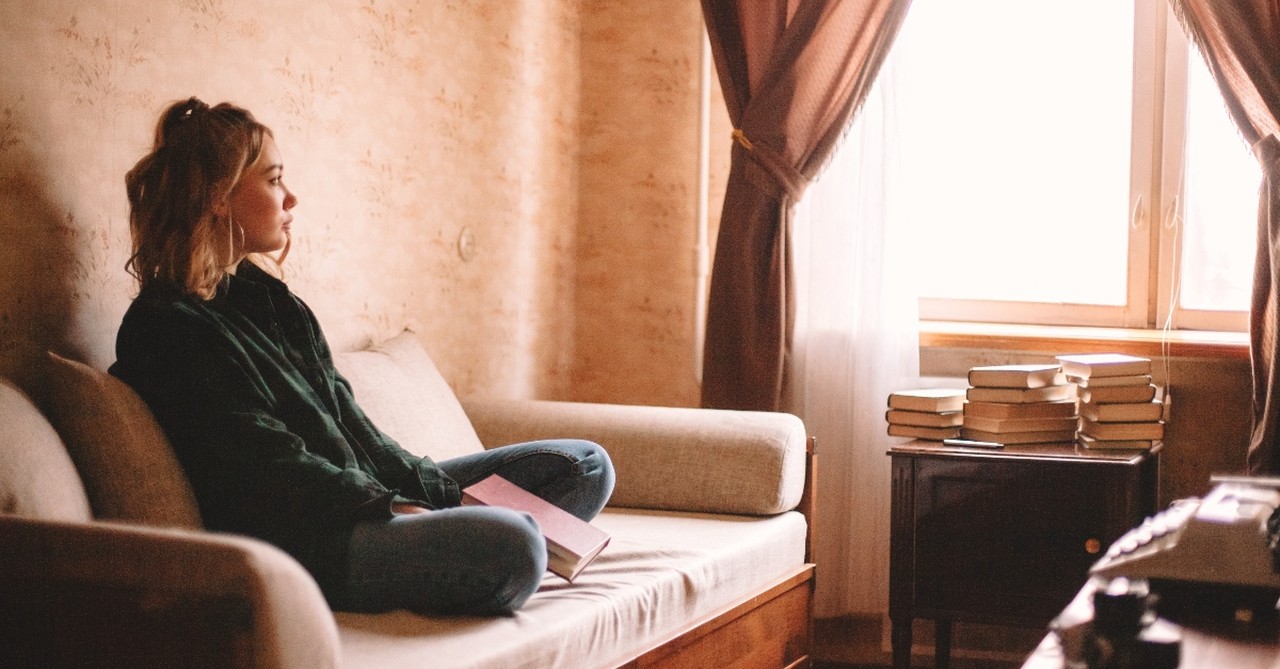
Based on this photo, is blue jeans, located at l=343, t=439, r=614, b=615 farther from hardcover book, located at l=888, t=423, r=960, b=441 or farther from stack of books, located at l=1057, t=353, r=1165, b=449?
stack of books, located at l=1057, t=353, r=1165, b=449

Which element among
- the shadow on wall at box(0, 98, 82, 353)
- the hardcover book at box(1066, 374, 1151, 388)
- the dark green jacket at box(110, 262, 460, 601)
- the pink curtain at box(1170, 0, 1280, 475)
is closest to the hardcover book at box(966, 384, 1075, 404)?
the hardcover book at box(1066, 374, 1151, 388)

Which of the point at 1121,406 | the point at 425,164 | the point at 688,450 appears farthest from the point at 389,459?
the point at 1121,406

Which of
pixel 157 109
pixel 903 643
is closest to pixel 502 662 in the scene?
pixel 157 109

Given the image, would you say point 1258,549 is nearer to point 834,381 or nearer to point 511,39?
point 834,381

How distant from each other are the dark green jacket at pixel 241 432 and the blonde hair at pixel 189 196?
0.05 metres

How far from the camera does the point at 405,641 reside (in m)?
1.56

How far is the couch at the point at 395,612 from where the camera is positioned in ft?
4.02

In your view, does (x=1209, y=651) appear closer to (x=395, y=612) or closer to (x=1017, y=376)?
(x=395, y=612)

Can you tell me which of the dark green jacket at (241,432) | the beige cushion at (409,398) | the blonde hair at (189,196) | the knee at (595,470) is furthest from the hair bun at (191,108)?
the knee at (595,470)

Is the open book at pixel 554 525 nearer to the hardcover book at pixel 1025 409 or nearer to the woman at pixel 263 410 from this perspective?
the woman at pixel 263 410

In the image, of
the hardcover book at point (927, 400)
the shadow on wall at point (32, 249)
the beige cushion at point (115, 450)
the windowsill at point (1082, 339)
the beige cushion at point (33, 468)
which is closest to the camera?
the beige cushion at point (33, 468)

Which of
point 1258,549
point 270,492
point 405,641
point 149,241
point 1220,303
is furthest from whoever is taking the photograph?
point 1220,303

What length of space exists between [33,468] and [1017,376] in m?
1.92

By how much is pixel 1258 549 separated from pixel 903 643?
129 cm
